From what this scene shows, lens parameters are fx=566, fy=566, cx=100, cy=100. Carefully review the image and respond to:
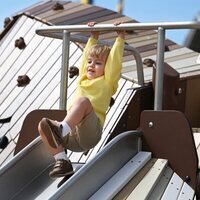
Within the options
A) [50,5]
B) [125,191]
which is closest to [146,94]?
[125,191]

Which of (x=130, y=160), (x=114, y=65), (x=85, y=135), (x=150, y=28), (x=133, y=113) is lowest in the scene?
(x=133, y=113)

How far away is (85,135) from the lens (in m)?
3.52

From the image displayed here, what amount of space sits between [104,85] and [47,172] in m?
0.67

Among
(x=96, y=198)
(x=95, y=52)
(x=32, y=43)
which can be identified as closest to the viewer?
(x=96, y=198)

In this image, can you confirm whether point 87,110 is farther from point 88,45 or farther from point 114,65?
point 88,45

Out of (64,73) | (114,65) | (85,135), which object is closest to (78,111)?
(85,135)

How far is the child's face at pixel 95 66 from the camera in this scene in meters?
3.71

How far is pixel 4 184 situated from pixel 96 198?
697mm

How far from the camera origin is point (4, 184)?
336 cm

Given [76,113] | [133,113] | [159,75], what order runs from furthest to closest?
[133,113], [159,75], [76,113]

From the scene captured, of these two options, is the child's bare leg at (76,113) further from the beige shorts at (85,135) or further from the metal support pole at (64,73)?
the metal support pole at (64,73)

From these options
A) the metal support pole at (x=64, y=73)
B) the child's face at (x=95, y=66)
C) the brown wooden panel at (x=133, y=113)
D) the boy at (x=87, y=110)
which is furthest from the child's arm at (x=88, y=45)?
the brown wooden panel at (x=133, y=113)

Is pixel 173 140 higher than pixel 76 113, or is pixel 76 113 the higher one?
pixel 76 113

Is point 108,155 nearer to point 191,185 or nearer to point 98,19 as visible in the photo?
point 191,185
